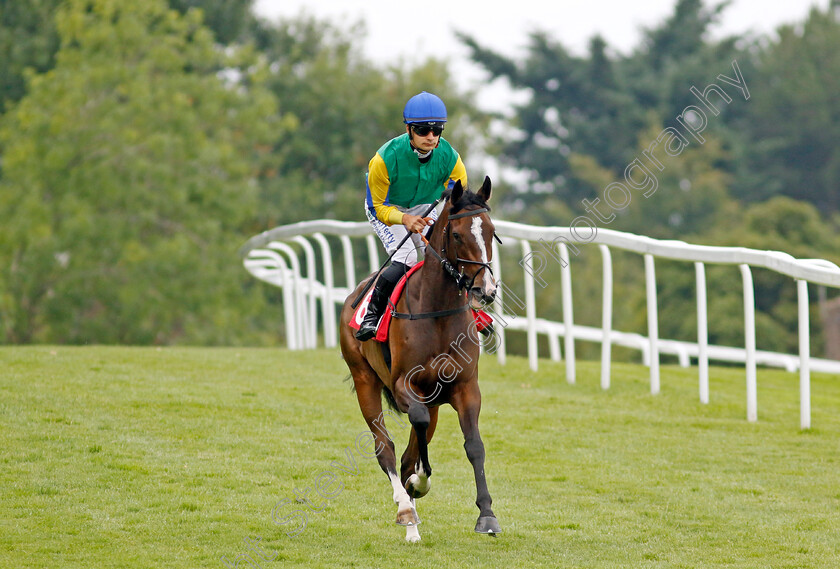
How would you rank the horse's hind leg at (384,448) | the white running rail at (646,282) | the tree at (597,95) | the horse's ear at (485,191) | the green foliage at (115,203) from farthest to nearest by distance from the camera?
the tree at (597,95) < the green foliage at (115,203) < the white running rail at (646,282) < the horse's hind leg at (384,448) < the horse's ear at (485,191)

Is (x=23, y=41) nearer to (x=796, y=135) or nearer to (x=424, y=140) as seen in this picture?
(x=424, y=140)

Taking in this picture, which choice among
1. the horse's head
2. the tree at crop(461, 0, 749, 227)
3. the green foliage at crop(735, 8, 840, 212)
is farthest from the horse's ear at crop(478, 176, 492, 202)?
the green foliage at crop(735, 8, 840, 212)

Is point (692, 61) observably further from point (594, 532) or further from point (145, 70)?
point (594, 532)

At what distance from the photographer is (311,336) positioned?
582 inches

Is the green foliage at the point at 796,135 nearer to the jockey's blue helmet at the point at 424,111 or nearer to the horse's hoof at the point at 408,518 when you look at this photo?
the jockey's blue helmet at the point at 424,111

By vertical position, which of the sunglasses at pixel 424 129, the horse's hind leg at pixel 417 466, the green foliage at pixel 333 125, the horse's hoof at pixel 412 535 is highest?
the green foliage at pixel 333 125

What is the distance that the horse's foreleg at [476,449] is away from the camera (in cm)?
582

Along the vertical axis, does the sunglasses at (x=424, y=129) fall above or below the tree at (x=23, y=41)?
below

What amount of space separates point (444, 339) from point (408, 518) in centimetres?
103

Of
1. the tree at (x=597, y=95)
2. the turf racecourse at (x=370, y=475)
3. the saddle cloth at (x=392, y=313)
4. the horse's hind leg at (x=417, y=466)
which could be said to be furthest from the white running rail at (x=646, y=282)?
the tree at (x=597, y=95)

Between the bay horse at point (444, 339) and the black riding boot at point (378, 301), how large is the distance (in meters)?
0.19

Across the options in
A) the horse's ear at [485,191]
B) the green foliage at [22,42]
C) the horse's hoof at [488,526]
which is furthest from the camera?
the green foliage at [22,42]

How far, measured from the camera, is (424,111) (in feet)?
21.2

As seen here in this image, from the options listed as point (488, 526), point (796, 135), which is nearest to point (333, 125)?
point (796, 135)
